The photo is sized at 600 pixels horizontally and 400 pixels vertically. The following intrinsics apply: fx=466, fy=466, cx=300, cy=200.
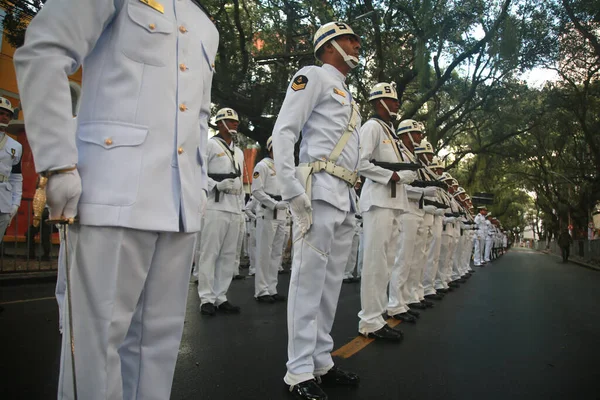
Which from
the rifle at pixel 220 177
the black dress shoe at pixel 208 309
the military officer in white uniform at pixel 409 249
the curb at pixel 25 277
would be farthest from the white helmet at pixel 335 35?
the curb at pixel 25 277

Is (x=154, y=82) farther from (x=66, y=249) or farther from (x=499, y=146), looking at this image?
(x=499, y=146)

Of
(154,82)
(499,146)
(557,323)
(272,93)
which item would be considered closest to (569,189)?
(499,146)

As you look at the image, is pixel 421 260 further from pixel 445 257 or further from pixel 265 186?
pixel 445 257

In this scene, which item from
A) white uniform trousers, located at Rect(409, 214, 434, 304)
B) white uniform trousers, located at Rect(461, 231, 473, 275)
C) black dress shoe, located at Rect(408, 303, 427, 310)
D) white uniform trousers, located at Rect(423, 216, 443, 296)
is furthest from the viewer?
white uniform trousers, located at Rect(461, 231, 473, 275)

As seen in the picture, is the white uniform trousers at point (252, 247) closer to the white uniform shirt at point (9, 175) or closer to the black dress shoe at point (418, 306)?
the black dress shoe at point (418, 306)

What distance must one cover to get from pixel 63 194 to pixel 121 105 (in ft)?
1.37

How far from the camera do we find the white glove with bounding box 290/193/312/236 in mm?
3123

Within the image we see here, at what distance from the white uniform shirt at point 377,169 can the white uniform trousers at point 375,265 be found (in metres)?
0.09

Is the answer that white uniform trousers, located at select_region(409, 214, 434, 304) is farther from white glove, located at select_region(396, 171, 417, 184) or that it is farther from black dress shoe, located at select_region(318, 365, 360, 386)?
black dress shoe, located at select_region(318, 365, 360, 386)

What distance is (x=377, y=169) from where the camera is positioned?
15.6 ft

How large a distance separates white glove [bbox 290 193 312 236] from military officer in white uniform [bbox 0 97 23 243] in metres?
4.35

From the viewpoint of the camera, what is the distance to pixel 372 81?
17.8 meters

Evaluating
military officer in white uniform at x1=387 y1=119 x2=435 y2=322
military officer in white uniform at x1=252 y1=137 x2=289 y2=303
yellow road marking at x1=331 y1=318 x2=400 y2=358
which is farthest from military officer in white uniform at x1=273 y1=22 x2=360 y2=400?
military officer in white uniform at x1=252 y1=137 x2=289 y2=303

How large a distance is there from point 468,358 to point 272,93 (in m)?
12.9
